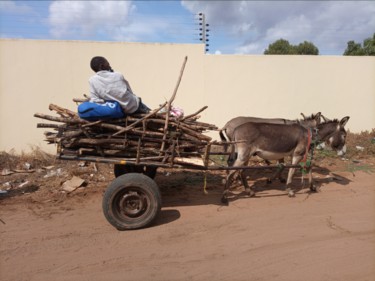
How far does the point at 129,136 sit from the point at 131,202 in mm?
934

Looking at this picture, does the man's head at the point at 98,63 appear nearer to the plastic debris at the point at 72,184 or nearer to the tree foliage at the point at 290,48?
the plastic debris at the point at 72,184

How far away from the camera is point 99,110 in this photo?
172 inches

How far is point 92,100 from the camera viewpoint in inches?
181

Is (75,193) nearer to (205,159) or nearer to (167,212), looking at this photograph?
(167,212)

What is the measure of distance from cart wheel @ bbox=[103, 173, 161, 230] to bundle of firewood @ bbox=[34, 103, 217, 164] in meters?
0.34

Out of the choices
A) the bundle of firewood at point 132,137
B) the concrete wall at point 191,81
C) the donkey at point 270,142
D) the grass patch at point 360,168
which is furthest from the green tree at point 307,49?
the bundle of firewood at point 132,137

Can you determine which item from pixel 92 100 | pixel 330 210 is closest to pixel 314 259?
pixel 330 210

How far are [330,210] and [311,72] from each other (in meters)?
6.54

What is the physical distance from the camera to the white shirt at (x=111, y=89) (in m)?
4.47

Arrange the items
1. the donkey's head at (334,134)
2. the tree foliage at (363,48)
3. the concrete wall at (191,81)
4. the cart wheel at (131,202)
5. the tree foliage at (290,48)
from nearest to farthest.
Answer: the cart wheel at (131,202), the donkey's head at (334,134), the concrete wall at (191,81), the tree foliage at (363,48), the tree foliage at (290,48)

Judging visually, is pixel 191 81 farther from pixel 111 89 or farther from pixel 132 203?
pixel 132 203

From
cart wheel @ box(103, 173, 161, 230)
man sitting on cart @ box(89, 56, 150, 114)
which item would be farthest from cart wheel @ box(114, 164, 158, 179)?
man sitting on cart @ box(89, 56, 150, 114)

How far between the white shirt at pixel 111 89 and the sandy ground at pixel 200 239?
1813 millimetres

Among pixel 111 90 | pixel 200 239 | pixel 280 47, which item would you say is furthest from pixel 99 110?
pixel 280 47
